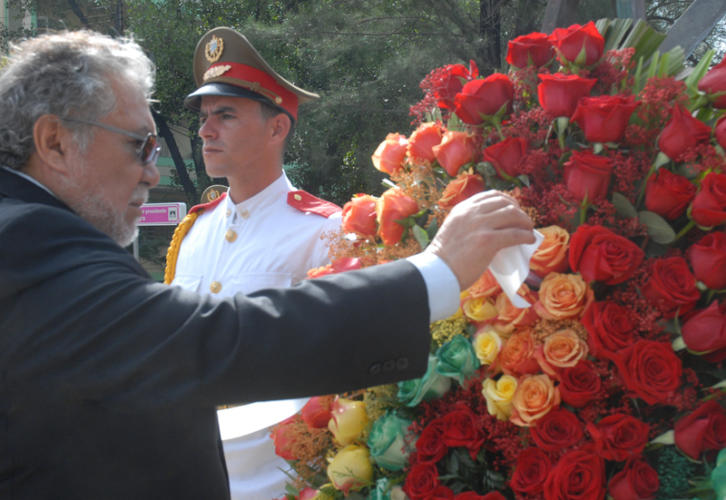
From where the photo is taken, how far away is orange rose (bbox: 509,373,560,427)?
4.37ft

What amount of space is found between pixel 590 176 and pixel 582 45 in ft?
1.08

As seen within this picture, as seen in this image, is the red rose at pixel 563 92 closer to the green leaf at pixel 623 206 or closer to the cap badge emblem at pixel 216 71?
the green leaf at pixel 623 206

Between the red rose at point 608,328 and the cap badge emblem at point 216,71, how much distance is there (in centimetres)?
210

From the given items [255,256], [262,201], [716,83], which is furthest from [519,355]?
[262,201]

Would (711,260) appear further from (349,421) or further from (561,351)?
(349,421)

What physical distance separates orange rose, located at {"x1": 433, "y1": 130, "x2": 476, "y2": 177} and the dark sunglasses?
0.65m

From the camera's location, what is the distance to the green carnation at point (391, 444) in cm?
150

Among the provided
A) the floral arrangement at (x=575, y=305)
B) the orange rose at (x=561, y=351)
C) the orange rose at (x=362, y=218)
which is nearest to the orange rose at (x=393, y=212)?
the floral arrangement at (x=575, y=305)

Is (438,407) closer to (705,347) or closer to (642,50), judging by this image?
(705,347)

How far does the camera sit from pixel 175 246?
3.15m

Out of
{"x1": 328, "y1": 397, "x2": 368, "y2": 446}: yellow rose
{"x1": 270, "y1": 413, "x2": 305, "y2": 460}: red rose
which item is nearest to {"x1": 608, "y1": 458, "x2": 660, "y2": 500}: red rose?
{"x1": 328, "y1": 397, "x2": 368, "y2": 446}: yellow rose

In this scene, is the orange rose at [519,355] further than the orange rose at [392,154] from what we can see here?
No

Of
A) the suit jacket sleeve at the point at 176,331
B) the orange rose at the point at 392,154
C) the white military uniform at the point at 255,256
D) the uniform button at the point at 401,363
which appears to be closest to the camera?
the suit jacket sleeve at the point at 176,331

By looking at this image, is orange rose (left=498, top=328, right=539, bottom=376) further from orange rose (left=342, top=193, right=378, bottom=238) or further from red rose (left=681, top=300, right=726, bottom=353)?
orange rose (left=342, top=193, right=378, bottom=238)
